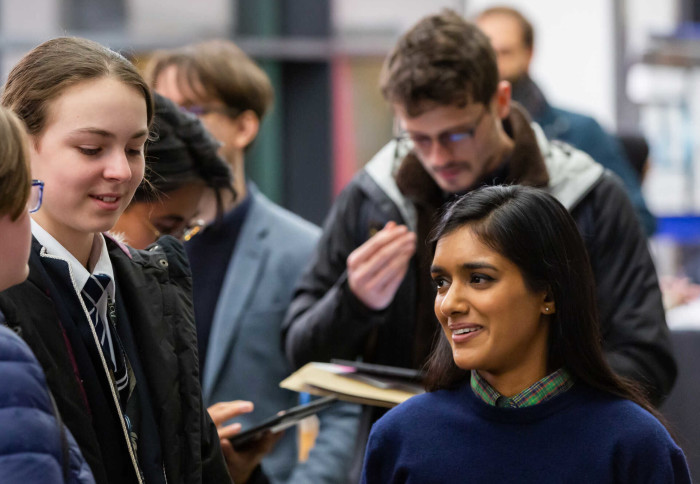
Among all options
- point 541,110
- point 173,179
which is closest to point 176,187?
point 173,179

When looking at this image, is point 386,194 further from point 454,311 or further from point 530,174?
point 454,311

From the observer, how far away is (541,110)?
182 inches

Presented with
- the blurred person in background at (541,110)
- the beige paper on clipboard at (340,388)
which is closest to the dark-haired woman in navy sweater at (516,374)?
the beige paper on clipboard at (340,388)

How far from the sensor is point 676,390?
137 inches

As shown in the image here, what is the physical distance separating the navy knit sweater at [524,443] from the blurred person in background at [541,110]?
80.9 inches

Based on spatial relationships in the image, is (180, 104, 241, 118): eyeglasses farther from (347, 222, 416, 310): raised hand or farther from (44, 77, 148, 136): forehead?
(44, 77, 148, 136): forehead

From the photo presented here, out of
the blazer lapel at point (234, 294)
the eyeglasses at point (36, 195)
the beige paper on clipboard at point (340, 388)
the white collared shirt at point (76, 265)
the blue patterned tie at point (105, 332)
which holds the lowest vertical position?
the blazer lapel at point (234, 294)

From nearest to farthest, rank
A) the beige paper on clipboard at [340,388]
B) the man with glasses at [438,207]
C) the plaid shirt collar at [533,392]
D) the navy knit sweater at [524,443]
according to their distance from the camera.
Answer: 1. the navy knit sweater at [524,443]
2. the plaid shirt collar at [533,392]
3. the beige paper on clipboard at [340,388]
4. the man with glasses at [438,207]

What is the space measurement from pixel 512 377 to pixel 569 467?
0.69 ft

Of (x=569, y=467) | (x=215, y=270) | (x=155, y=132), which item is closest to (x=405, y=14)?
(x=215, y=270)

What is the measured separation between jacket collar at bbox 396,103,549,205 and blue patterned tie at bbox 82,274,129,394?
1259 millimetres

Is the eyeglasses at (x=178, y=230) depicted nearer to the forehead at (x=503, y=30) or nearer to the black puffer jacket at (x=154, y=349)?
the black puffer jacket at (x=154, y=349)

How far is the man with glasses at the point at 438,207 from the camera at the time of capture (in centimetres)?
279

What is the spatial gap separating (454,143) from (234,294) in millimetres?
892
